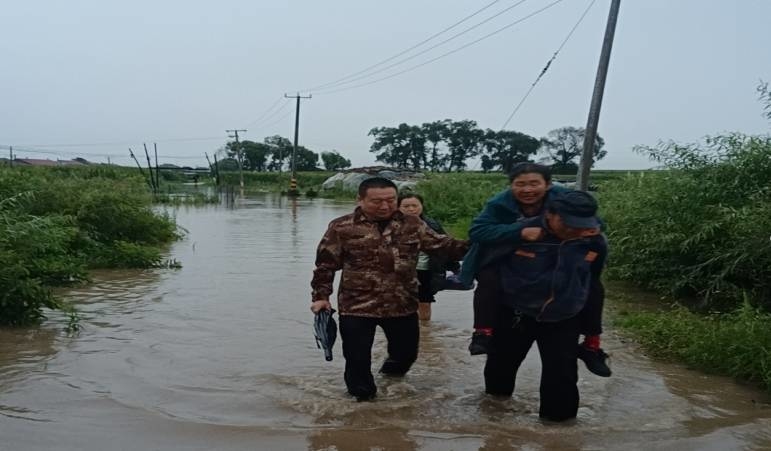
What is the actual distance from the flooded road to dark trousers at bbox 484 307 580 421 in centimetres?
16

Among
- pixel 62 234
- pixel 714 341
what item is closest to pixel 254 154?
pixel 62 234

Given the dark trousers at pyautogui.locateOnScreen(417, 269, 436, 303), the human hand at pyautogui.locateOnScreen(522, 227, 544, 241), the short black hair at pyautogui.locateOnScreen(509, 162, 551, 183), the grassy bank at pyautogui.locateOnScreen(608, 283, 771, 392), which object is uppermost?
the short black hair at pyautogui.locateOnScreen(509, 162, 551, 183)

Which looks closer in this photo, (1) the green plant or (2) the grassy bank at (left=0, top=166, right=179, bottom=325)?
A: (2) the grassy bank at (left=0, top=166, right=179, bottom=325)

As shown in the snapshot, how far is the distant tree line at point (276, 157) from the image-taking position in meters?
86.1

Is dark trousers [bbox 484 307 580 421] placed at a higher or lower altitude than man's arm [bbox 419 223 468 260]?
lower

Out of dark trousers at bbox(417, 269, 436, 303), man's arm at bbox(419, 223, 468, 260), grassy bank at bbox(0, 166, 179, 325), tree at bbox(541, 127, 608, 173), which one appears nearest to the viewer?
man's arm at bbox(419, 223, 468, 260)

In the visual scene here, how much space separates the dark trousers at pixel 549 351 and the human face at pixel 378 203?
3.31 ft

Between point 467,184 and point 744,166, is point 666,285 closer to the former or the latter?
point 744,166

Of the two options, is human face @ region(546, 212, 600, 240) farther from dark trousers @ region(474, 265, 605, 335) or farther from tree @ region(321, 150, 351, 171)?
tree @ region(321, 150, 351, 171)

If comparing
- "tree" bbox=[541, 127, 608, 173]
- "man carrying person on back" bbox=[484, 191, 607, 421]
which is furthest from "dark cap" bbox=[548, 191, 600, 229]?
"tree" bbox=[541, 127, 608, 173]

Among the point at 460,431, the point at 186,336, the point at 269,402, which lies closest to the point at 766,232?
the point at 460,431

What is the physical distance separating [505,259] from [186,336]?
3.78 metres

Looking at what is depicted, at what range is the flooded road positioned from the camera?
171 inches

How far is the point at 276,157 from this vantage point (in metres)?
90.6
